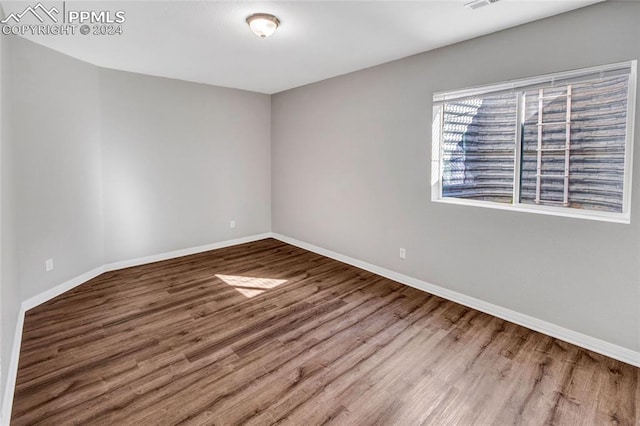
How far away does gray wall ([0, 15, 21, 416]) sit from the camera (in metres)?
2.00

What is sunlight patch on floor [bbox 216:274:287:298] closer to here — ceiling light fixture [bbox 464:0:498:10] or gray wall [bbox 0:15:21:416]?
gray wall [bbox 0:15:21:416]

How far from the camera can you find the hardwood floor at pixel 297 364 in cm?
192

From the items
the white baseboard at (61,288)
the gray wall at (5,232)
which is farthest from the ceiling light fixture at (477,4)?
the white baseboard at (61,288)

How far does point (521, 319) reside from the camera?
9.50 feet

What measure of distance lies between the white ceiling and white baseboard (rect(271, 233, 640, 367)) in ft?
8.08

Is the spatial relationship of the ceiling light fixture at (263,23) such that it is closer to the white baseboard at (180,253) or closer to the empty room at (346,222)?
the empty room at (346,222)

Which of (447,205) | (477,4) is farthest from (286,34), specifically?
(447,205)

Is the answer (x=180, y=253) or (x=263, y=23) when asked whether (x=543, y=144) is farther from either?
(x=180, y=253)

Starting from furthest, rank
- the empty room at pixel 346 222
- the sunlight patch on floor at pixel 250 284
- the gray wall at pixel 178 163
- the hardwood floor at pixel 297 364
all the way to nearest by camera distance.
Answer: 1. the gray wall at pixel 178 163
2. the sunlight patch on floor at pixel 250 284
3. the empty room at pixel 346 222
4. the hardwood floor at pixel 297 364

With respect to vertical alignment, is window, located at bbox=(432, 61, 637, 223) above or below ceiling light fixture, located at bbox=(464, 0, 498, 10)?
below

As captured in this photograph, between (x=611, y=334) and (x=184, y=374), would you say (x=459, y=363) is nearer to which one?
(x=611, y=334)

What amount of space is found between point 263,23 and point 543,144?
8.31 ft

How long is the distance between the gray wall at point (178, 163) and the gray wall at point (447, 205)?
0.60 meters

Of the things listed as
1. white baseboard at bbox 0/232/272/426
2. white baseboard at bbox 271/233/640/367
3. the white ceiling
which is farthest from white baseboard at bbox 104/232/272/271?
the white ceiling
